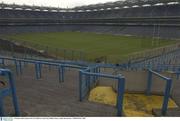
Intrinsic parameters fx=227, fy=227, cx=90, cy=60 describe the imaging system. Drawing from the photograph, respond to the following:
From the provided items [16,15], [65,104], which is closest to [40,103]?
[65,104]

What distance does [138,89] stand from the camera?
9.23m

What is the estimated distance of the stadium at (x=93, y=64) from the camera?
6.97 meters

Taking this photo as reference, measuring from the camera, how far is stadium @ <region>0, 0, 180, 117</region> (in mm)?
6969

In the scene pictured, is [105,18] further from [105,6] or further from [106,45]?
[106,45]

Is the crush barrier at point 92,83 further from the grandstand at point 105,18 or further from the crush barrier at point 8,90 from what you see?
the grandstand at point 105,18

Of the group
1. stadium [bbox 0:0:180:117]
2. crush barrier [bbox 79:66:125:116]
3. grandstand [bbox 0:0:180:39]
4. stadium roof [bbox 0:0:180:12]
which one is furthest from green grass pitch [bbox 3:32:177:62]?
crush barrier [bbox 79:66:125:116]

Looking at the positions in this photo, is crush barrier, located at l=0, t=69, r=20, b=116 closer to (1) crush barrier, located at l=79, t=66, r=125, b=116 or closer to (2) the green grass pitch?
(1) crush barrier, located at l=79, t=66, r=125, b=116

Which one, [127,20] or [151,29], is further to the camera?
[127,20]

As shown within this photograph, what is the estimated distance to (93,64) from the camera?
15.0 meters

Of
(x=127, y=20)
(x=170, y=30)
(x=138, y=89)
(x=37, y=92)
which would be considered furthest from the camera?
(x=127, y=20)

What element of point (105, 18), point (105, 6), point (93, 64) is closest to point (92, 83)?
point (93, 64)

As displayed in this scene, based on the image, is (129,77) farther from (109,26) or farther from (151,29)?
(109,26)

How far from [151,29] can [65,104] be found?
169ft

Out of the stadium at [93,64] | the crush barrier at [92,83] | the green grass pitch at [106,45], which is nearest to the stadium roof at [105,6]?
the stadium at [93,64]
